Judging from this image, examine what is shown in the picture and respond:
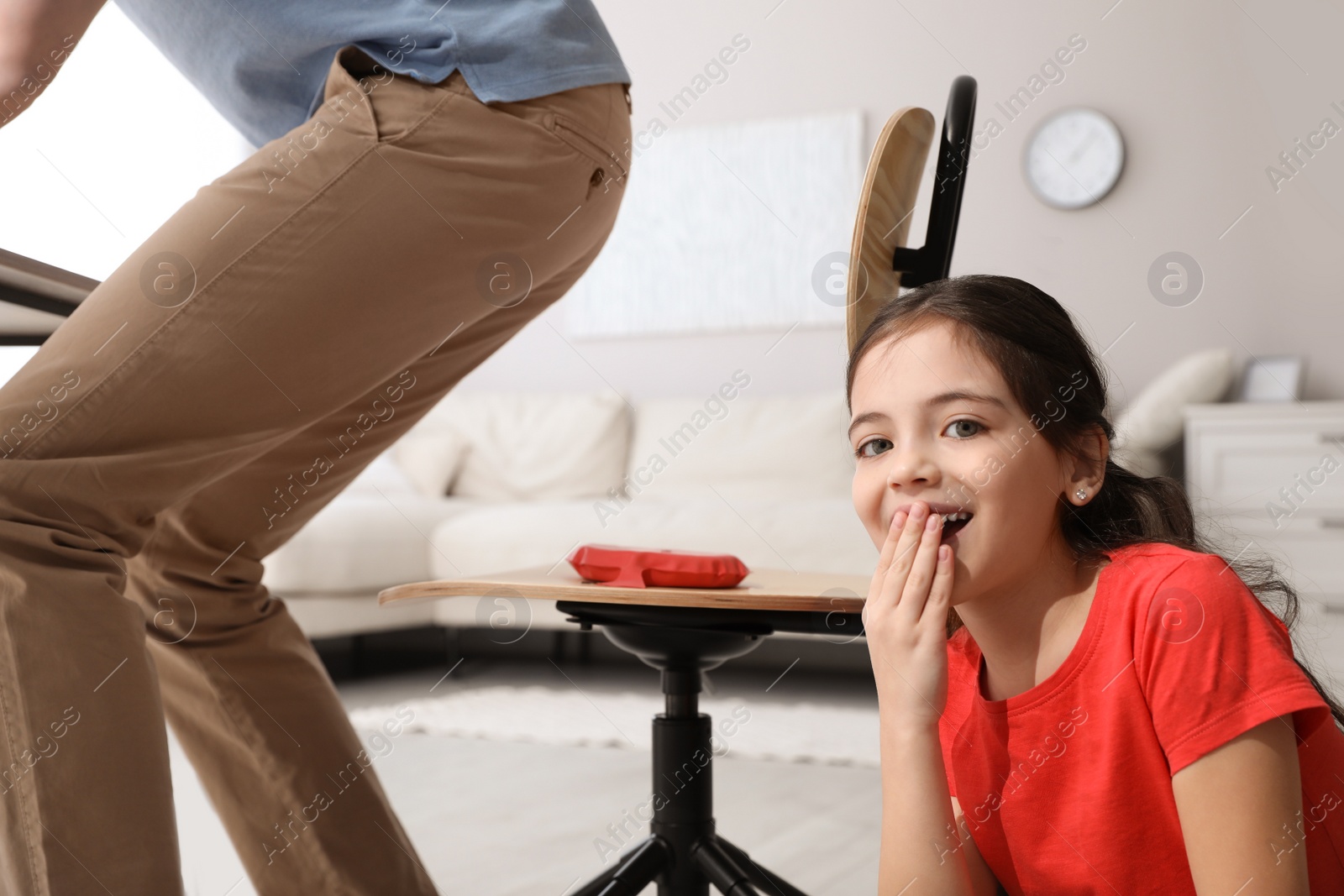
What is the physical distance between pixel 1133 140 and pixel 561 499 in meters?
2.06

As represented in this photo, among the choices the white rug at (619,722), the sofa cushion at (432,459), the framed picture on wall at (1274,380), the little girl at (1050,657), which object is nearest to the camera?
the little girl at (1050,657)

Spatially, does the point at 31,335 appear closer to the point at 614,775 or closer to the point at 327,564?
the point at 614,775

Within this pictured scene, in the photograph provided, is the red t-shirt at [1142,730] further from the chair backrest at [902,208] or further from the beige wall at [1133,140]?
the beige wall at [1133,140]

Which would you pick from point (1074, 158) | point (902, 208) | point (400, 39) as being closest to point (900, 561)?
point (902, 208)

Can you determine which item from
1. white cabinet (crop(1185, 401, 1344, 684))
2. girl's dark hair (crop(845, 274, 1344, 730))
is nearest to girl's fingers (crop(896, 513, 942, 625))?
girl's dark hair (crop(845, 274, 1344, 730))

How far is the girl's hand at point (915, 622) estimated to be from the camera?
682mm

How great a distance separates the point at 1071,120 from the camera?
10.6 feet

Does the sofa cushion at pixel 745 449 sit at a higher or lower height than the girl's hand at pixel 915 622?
lower

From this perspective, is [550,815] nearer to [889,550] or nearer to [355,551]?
[889,550]

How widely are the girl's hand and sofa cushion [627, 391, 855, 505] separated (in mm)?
2343

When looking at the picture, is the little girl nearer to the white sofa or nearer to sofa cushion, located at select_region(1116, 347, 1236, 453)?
the white sofa

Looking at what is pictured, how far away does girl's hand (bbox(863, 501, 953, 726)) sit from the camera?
682 mm

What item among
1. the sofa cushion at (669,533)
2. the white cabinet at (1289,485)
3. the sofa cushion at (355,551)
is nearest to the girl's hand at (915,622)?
the sofa cushion at (669,533)

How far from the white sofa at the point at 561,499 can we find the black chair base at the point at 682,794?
1451 millimetres
